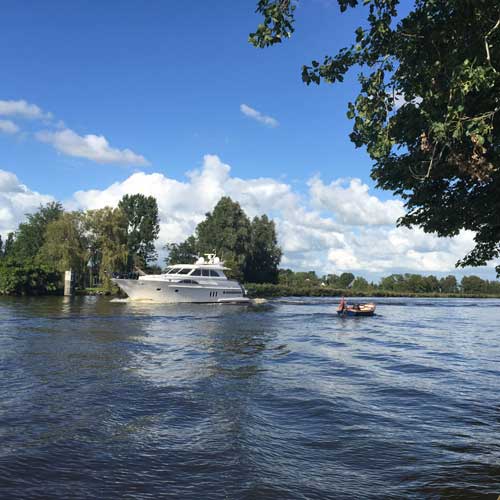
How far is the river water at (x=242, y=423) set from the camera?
722 centimetres

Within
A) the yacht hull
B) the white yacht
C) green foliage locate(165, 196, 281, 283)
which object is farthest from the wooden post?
green foliage locate(165, 196, 281, 283)

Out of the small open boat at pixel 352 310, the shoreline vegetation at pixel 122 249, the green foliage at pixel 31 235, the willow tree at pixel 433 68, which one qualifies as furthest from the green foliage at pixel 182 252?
the willow tree at pixel 433 68

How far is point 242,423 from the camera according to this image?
10227 mm

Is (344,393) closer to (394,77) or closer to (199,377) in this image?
(199,377)

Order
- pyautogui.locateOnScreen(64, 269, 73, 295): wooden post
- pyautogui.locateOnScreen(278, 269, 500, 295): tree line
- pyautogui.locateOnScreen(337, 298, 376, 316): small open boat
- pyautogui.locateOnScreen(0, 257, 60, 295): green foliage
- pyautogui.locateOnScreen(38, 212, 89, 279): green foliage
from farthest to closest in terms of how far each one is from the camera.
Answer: pyautogui.locateOnScreen(278, 269, 500, 295): tree line
pyautogui.locateOnScreen(38, 212, 89, 279): green foliage
pyautogui.locateOnScreen(64, 269, 73, 295): wooden post
pyautogui.locateOnScreen(0, 257, 60, 295): green foliage
pyautogui.locateOnScreen(337, 298, 376, 316): small open boat

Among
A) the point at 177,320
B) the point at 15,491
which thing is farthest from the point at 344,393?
the point at 177,320

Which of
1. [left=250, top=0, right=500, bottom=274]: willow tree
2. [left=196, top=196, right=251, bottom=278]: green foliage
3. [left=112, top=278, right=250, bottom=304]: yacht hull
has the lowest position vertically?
[left=112, top=278, right=250, bottom=304]: yacht hull

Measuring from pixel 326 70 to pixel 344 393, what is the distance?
29.7 ft

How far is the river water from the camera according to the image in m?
7.22

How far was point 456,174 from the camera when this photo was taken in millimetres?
12500

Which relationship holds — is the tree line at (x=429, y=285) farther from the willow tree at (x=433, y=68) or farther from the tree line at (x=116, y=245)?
the willow tree at (x=433, y=68)

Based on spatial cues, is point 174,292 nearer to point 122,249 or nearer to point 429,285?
point 122,249

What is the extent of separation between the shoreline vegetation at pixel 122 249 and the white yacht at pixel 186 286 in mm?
13250

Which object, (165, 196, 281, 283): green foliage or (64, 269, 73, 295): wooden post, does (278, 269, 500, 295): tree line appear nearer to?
(165, 196, 281, 283): green foliage
